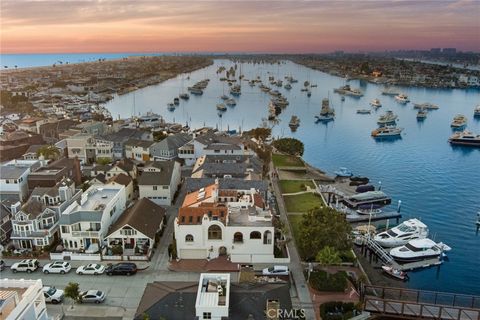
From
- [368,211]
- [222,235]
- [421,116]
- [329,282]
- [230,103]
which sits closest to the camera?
[329,282]

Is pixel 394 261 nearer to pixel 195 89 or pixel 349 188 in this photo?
pixel 349 188

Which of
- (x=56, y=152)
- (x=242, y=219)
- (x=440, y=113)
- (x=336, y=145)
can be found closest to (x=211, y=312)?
(x=242, y=219)

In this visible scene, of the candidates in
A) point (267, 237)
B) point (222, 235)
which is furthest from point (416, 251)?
point (222, 235)

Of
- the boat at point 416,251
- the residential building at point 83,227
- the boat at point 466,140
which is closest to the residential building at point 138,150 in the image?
the residential building at point 83,227

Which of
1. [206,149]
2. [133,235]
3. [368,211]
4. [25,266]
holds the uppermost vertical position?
[206,149]

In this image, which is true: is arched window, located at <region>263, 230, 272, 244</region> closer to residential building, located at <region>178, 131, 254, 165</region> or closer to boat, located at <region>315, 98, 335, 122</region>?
residential building, located at <region>178, 131, 254, 165</region>

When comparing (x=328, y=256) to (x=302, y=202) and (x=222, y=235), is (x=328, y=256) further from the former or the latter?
(x=302, y=202)
